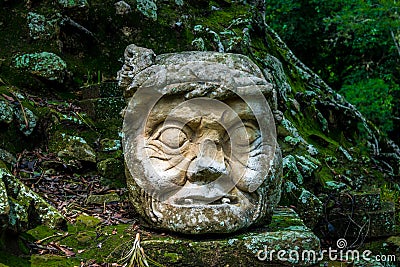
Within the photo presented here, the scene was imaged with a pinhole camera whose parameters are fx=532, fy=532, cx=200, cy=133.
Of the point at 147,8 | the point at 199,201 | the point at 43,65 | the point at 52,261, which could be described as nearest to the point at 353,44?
the point at 147,8

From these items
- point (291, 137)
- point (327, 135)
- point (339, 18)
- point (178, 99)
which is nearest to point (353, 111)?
point (327, 135)

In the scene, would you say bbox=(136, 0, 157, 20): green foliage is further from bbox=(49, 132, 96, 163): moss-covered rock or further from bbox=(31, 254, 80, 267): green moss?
bbox=(31, 254, 80, 267): green moss

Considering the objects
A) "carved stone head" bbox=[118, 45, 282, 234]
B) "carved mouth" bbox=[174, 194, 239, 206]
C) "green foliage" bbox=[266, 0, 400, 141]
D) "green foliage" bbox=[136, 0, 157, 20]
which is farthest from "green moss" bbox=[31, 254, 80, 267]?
"green foliage" bbox=[266, 0, 400, 141]

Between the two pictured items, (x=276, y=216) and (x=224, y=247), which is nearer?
(x=224, y=247)

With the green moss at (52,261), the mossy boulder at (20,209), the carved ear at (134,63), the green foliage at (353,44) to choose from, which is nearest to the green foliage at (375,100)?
the green foliage at (353,44)

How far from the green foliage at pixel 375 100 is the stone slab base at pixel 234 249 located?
806cm

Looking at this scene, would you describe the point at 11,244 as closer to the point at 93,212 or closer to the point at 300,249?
the point at 93,212

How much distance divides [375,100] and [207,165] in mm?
8451

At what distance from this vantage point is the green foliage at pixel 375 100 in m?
10.7

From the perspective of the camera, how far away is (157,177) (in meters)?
3.24

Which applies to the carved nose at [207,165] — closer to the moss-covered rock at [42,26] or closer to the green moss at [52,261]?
the green moss at [52,261]

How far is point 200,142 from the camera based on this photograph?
3.30 m

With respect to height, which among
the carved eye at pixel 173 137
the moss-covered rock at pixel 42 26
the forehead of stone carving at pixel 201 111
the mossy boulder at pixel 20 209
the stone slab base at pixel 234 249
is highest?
the moss-covered rock at pixel 42 26

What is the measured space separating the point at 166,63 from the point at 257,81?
596mm
